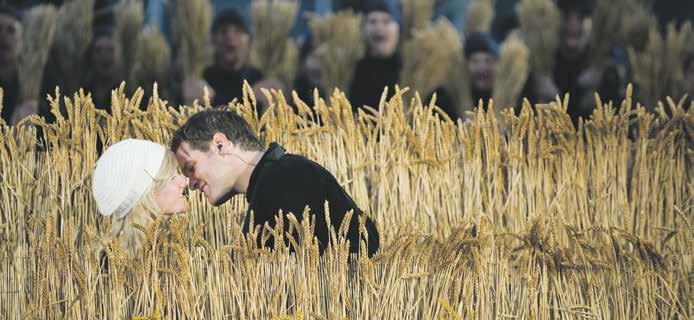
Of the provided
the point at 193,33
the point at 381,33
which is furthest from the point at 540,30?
the point at 193,33

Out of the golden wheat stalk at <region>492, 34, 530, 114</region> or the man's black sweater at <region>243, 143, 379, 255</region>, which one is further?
the golden wheat stalk at <region>492, 34, 530, 114</region>

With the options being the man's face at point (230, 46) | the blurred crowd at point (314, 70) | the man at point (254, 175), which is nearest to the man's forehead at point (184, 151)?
the man at point (254, 175)

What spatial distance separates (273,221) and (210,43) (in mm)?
2127

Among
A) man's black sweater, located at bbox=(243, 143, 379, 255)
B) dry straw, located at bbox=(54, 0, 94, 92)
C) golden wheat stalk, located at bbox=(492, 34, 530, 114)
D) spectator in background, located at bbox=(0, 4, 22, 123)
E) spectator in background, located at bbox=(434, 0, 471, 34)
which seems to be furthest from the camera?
spectator in background, located at bbox=(434, 0, 471, 34)

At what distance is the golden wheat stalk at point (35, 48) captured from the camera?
14.7 feet

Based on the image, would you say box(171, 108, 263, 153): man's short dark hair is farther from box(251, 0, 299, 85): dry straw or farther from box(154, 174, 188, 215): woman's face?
box(251, 0, 299, 85): dry straw

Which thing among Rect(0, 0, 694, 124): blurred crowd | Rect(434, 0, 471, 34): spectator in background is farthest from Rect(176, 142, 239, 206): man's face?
Rect(434, 0, 471, 34): spectator in background

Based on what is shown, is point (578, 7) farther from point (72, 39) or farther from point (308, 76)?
point (72, 39)

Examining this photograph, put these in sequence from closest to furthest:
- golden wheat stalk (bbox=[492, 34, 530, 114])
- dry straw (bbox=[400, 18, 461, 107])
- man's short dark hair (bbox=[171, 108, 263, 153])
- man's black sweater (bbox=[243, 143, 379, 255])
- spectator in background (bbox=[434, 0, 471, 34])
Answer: man's black sweater (bbox=[243, 143, 379, 255]), man's short dark hair (bbox=[171, 108, 263, 153]), dry straw (bbox=[400, 18, 461, 107]), golden wheat stalk (bbox=[492, 34, 530, 114]), spectator in background (bbox=[434, 0, 471, 34])

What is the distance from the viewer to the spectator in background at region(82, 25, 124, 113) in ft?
14.8

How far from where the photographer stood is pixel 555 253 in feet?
9.19

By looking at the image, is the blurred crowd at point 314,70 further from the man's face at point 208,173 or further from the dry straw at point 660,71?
the man's face at point 208,173

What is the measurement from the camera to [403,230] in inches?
106

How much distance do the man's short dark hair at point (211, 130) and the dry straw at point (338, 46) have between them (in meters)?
1.85
